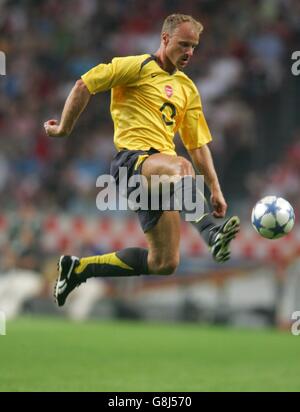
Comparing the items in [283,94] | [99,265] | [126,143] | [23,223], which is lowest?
[99,265]

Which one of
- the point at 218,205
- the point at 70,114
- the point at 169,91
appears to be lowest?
the point at 218,205

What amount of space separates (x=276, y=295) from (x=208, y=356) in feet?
12.1

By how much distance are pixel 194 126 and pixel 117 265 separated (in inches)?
44.1

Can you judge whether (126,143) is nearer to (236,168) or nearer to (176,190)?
(176,190)

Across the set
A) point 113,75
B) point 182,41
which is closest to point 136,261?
point 113,75

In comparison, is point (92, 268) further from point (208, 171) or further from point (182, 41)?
point (182, 41)

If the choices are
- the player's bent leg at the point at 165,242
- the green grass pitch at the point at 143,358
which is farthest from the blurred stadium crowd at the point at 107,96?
the player's bent leg at the point at 165,242

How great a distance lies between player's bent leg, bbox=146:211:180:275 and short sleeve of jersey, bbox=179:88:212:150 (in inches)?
29.0

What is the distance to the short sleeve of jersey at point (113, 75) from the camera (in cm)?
717

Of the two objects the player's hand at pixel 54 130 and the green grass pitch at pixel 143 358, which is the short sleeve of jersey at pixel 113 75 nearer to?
the player's hand at pixel 54 130

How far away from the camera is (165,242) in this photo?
724 cm

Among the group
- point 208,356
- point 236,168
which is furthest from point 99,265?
point 236,168

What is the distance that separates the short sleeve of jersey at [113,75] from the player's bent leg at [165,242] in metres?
0.92

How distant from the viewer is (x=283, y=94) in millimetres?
15688
